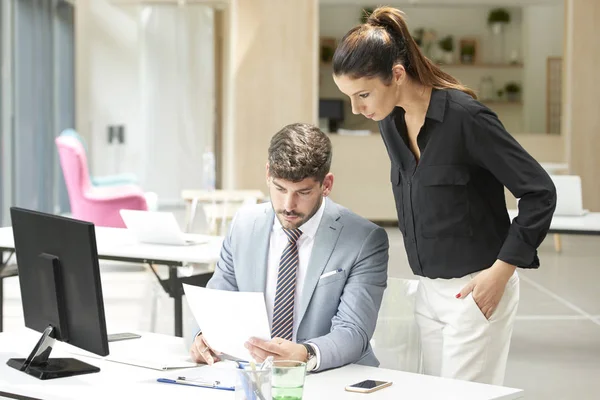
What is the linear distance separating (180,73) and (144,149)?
57.1 inches

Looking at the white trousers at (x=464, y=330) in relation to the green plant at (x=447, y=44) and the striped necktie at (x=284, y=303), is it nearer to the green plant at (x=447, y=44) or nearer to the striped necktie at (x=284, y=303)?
the striped necktie at (x=284, y=303)

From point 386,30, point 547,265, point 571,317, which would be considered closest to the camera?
point 386,30

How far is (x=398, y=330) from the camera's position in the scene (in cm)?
333

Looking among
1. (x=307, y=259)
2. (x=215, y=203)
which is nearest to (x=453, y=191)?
(x=307, y=259)

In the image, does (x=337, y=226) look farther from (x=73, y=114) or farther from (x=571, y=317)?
(x=73, y=114)

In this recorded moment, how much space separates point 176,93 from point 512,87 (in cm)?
549

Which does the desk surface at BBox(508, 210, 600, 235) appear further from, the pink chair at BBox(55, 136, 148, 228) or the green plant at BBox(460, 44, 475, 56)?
the green plant at BBox(460, 44, 475, 56)

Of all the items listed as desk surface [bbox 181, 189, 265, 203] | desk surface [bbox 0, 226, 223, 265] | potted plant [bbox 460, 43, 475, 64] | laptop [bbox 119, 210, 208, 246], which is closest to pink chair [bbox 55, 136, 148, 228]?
desk surface [bbox 181, 189, 265, 203]

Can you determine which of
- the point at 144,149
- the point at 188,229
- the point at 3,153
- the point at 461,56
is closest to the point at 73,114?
the point at 144,149

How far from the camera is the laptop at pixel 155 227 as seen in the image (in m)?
5.11

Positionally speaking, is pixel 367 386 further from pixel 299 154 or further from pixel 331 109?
pixel 331 109

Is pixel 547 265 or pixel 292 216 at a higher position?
pixel 292 216

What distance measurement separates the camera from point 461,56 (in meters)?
15.0

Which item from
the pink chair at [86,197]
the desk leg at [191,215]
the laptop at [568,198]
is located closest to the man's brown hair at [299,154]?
the laptop at [568,198]
